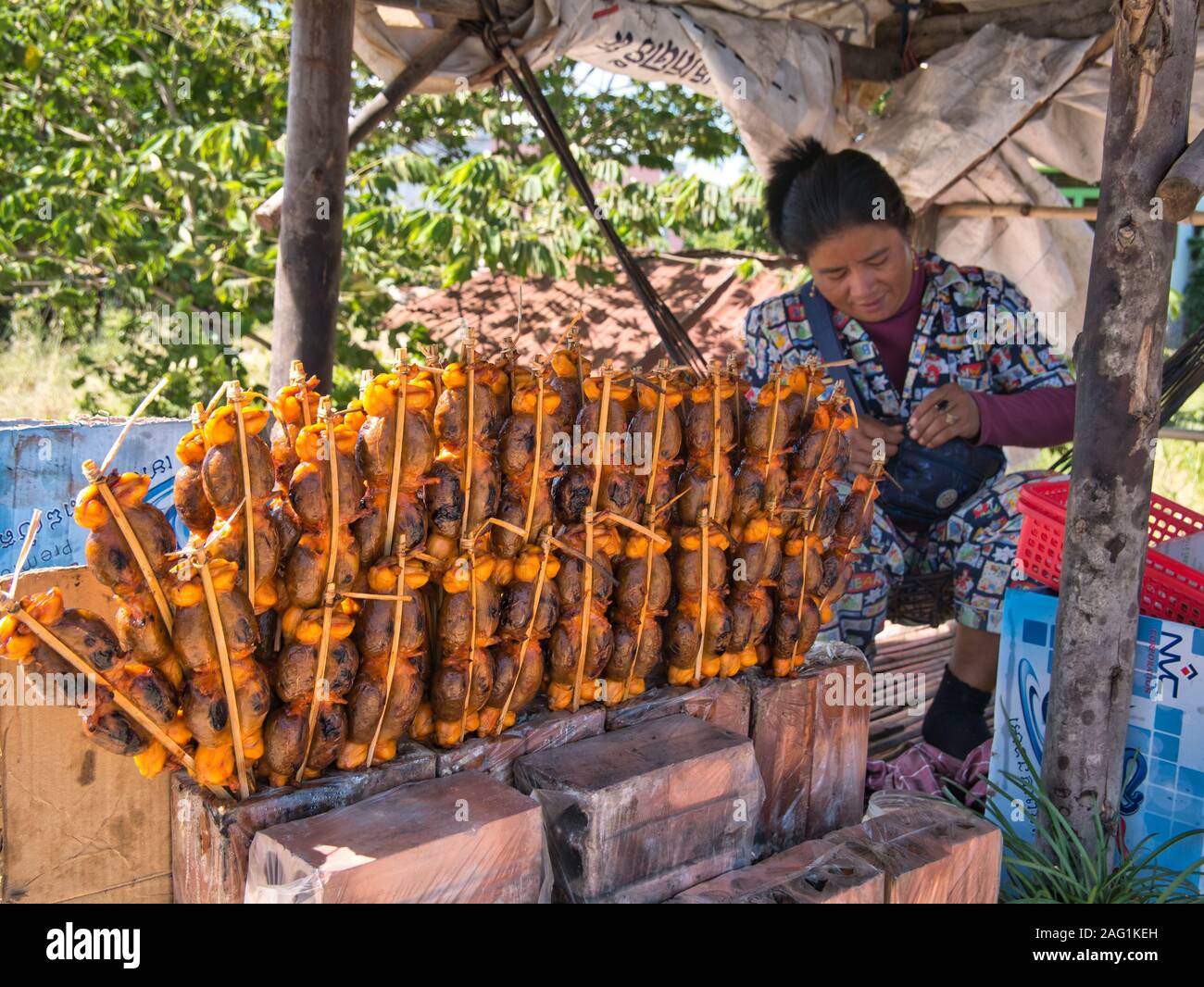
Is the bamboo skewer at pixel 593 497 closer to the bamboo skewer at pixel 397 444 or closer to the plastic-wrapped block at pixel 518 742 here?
the plastic-wrapped block at pixel 518 742

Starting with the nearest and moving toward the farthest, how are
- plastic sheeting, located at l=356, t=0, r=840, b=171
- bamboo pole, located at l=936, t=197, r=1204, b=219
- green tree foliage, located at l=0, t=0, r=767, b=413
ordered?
plastic sheeting, located at l=356, t=0, r=840, b=171, bamboo pole, located at l=936, t=197, r=1204, b=219, green tree foliage, located at l=0, t=0, r=767, b=413

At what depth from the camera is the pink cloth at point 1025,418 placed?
8.72ft

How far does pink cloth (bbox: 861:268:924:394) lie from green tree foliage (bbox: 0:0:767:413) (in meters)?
2.19

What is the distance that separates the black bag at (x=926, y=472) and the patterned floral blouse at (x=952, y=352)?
54mm

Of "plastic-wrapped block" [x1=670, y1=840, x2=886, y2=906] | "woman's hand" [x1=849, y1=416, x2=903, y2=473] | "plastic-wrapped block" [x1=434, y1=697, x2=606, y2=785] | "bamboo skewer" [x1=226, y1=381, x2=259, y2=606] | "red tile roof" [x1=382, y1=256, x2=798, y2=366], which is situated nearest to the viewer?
"bamboo skewer" [x1=226, y1=381, x2=259, y2=606]

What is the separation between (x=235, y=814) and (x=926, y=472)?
6.55 ft

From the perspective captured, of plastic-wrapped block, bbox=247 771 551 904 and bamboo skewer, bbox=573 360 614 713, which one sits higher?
bamboo skewer, bbox=573 360 614 713

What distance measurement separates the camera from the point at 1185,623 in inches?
79.0

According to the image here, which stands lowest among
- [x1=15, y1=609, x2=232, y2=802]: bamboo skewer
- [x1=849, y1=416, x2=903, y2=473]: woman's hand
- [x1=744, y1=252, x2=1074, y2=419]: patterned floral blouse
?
[x1=15, y1=609, x2=232, y2=802]: bamboo skewer

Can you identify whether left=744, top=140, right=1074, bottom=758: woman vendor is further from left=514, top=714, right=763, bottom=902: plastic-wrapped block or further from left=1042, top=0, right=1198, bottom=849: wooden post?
left=514, top=714, right=763, bottom=902: plastic-wrapped block

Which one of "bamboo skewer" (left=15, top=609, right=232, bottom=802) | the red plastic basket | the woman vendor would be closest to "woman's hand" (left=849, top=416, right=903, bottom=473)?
the woman vendor

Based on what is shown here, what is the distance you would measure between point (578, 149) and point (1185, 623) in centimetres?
550

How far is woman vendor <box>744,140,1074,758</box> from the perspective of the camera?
267cm

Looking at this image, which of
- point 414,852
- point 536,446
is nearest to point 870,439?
point 536,446
